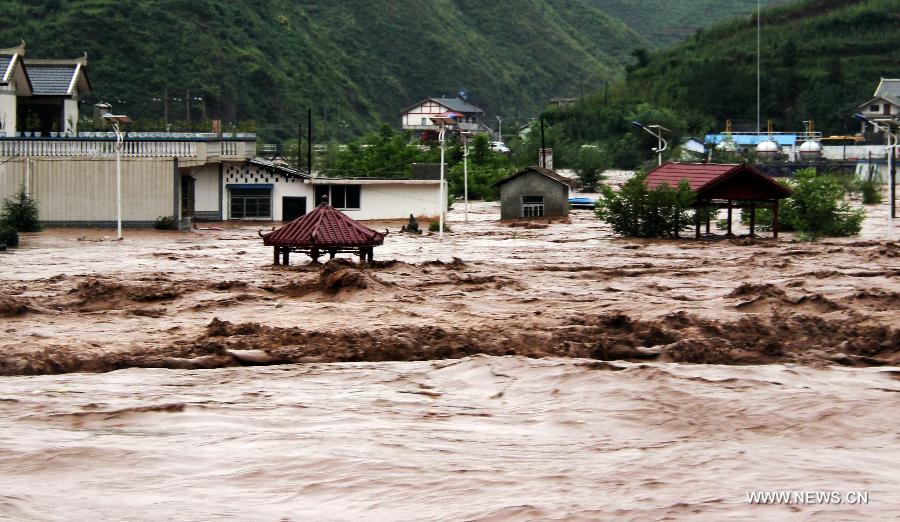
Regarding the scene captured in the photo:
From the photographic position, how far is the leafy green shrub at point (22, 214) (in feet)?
133

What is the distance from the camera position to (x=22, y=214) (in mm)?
40781

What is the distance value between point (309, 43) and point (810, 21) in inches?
1570

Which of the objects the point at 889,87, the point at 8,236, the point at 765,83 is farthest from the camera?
the point at 765,83

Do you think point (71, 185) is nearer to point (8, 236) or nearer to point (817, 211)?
point (8, 236)

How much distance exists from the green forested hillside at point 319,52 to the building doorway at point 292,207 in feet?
57.8

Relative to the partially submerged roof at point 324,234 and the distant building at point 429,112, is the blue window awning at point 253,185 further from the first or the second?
the distant building at point 429,112

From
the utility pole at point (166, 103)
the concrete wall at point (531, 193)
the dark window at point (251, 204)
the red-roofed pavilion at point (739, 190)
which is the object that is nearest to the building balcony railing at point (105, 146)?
the dark window at point (251, 204)

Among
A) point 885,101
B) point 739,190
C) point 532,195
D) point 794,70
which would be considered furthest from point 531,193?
point 794,70

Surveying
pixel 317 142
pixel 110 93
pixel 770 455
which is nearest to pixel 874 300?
pixel 770 455

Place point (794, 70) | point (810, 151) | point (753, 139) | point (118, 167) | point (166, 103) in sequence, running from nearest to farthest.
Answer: point (118, 167), point (166, 103), point (810, 151), point (753, 139), point (794, 70)

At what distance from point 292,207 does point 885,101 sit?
51113 mm

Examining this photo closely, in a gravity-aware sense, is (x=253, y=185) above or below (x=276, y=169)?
below

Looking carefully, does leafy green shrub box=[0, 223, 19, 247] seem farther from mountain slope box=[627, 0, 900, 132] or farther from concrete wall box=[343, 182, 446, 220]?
mountain slope box=[627, 0, 900, 132]

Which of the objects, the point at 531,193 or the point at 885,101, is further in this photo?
the point at 885,101
